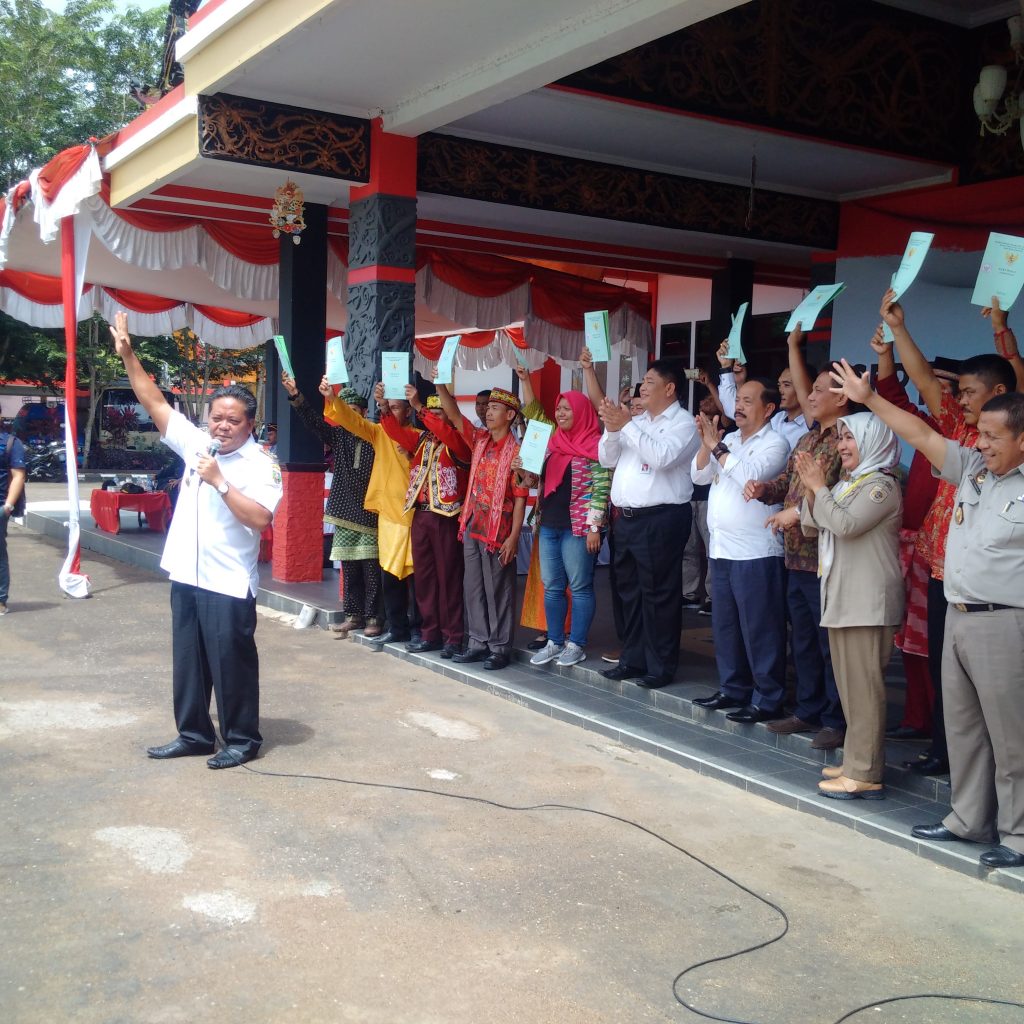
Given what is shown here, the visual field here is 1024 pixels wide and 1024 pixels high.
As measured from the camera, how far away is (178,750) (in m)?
4.81

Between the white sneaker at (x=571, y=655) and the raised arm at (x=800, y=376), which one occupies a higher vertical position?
the raised arm at (x=800, y=376)

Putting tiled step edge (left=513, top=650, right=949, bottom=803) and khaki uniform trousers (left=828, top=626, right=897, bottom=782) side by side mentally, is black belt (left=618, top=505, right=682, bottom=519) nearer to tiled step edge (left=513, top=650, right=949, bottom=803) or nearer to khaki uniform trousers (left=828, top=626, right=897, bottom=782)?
tiled step edge (left=513, top=650, right=949, bottom=803)

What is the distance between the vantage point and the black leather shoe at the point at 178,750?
4.79m

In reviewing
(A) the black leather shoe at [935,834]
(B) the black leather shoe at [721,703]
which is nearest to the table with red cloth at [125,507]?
(B) the black leather shoe at [721,703]

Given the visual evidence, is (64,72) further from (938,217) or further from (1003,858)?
(1003,858)

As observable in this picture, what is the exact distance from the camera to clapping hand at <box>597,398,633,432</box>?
5.77m

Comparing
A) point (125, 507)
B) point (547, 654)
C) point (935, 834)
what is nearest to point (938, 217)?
point (547, 654)

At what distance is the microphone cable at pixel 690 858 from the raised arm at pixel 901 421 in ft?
5.58

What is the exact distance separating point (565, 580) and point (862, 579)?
8.15ft

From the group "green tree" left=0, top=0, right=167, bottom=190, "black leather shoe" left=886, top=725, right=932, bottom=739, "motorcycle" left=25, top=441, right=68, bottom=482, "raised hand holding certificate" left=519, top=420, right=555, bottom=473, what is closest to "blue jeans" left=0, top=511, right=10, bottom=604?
"raised hand holding certificate" left=519, top=420, right=555, bottom=473

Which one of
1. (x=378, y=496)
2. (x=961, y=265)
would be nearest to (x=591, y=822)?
(x=378, y=496)

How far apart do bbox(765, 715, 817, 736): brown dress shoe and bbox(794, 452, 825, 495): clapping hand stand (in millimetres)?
1292

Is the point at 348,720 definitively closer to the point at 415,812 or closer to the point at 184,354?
the point at 415,812

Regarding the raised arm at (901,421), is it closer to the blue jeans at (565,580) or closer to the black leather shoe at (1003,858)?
the black leather shoe at (1003,858)
